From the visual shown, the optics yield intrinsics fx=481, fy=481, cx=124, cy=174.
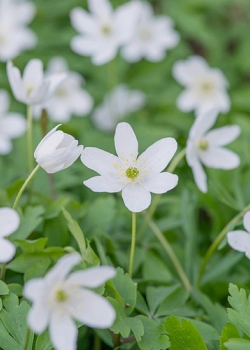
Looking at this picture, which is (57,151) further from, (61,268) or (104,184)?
(61,268)

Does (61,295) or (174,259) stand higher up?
(61,295)

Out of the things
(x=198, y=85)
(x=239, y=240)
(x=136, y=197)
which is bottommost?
(x=198, y=85)

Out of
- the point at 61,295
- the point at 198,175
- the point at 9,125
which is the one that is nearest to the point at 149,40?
the point at 9,125

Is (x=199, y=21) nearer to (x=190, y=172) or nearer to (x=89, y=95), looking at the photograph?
(x=89, y=95)

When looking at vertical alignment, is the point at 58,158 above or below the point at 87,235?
above

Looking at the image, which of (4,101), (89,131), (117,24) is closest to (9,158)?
(4,101)

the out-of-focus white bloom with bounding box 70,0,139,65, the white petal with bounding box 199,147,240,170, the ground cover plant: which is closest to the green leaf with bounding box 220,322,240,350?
the ground cover plant

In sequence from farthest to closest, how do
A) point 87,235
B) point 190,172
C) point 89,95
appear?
point 89,95 → point 190,172 → point 87,235
